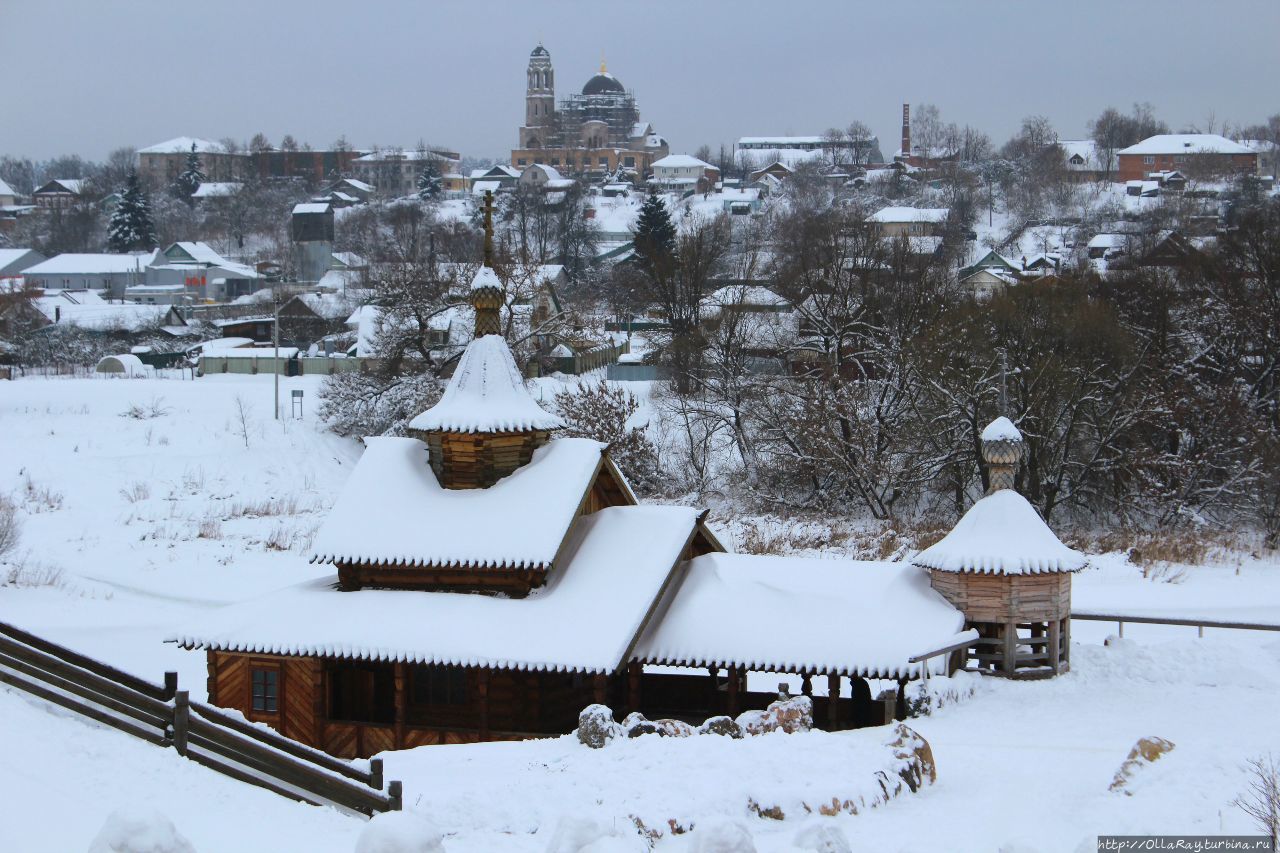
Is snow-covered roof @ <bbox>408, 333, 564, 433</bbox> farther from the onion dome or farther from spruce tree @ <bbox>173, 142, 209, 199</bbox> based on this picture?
spruce tree @ <bbox>173, 142, 209, 199</bbox>

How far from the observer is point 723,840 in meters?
9.55

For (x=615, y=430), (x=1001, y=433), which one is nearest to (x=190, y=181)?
(x=615, y=430)

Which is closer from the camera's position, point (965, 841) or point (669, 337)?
point (965, 841)

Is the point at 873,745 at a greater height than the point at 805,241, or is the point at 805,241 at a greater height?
the point at 805,241

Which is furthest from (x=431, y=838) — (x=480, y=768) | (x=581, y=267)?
(x=581, y=267)

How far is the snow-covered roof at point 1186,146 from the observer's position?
123375 millimetres

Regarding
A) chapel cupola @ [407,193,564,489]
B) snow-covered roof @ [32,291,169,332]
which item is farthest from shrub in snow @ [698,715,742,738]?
snow-covered roof @ [32,291,169,332]

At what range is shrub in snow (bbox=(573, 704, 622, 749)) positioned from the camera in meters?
14.3

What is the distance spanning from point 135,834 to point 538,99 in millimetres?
178604

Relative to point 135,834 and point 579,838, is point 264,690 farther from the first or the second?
point 135,834

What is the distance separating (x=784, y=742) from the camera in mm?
13594

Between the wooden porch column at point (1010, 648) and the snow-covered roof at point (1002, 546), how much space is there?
78 centimetres

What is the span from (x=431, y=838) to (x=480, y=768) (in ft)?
15.0

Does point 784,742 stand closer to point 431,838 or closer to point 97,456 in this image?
point 431,838
